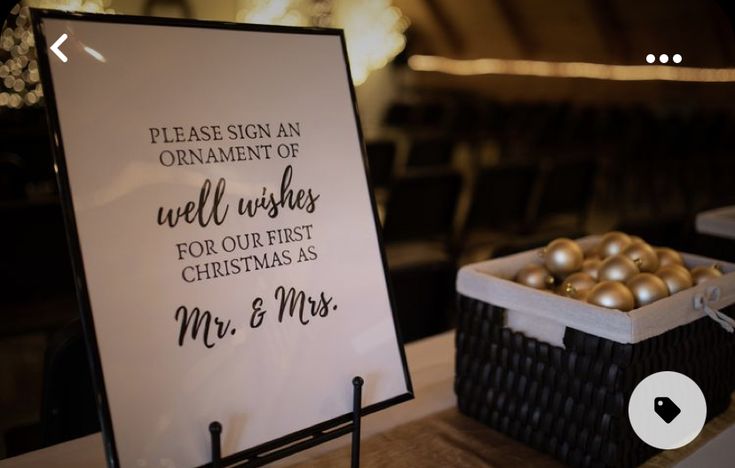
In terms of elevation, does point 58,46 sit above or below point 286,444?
above

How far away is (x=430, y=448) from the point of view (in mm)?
750

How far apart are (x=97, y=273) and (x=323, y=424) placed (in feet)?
0.83

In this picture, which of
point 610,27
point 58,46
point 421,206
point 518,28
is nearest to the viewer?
point 58,46

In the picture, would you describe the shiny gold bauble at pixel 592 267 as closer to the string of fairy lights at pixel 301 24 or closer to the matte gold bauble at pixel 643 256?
the matte gold bauble at pixel 643 256

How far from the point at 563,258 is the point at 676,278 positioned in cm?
14

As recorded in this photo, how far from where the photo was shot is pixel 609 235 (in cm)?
96

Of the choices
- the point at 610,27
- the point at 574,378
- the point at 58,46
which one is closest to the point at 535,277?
the point at 574,378

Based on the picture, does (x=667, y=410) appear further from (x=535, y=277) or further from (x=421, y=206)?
(x=421, y=206)

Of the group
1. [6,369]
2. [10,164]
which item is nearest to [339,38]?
[6,369]

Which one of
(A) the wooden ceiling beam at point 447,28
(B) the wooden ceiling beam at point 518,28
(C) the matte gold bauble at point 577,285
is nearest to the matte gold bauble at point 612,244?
(C) the matte gold bauble at point 577,285

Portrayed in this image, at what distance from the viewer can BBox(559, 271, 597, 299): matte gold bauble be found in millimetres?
787

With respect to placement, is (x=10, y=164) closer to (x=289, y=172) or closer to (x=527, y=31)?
(x=289, y=172)

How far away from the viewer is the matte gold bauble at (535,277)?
824 mm

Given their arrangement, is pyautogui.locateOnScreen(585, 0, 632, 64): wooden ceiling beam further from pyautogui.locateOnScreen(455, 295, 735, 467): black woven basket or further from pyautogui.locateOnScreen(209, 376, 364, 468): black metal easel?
pyautogui.locateOnScreen(209, 376, 364, 468): black metal easel
